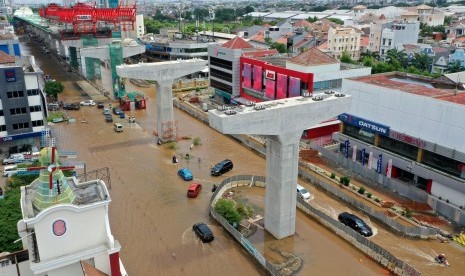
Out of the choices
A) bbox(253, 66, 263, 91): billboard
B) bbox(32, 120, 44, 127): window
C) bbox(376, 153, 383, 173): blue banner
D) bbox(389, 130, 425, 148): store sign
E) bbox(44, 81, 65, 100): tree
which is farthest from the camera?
bbox(44, 81, 65, 100): tree

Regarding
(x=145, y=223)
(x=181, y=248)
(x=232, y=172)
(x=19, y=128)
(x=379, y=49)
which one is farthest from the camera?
(x=379, y=49)

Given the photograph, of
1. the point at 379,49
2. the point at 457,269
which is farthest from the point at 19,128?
the point at 379,49

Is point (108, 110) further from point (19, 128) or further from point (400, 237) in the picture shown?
point (400, 237)

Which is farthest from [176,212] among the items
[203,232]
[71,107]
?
[71,107]

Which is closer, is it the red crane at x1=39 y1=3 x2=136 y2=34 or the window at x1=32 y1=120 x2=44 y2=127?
the window at x1=32 y1=120 x2=44 y2=127

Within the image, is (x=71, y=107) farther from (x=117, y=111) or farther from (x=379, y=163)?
(x=379, y=163)

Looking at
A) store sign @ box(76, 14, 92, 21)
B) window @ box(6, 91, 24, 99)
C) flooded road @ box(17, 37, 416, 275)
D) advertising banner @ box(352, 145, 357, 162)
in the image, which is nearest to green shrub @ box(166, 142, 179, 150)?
flooded road @ box(17, 37, 416, 275)

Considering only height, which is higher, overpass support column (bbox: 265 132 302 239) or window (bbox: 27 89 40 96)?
window (bbox: 27 89 40 96)

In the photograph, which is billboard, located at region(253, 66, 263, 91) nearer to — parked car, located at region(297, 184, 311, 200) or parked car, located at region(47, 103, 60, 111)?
parked car, located at region(297, 184, 311, 200)
